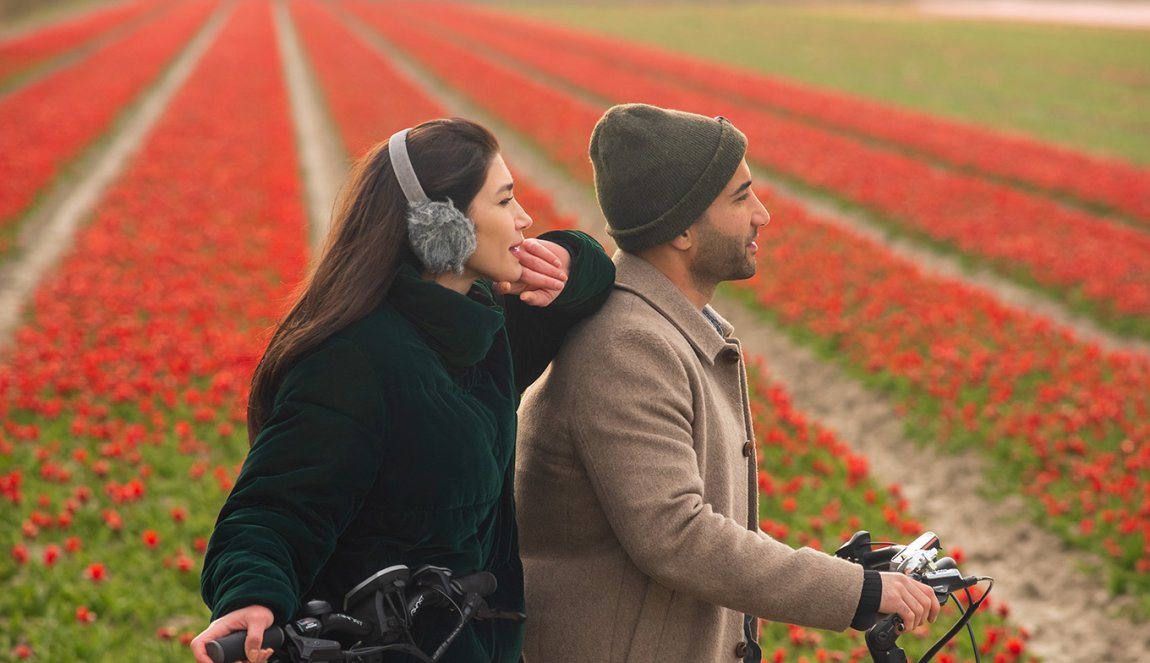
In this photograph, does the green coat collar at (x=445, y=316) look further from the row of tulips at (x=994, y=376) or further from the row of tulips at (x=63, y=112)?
the row of tulips at (x=63, y=112)

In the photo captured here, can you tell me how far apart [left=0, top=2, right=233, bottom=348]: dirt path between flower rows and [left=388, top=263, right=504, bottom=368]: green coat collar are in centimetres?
812

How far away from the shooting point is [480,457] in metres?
2.29

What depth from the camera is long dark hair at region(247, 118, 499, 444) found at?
2236 millimetres

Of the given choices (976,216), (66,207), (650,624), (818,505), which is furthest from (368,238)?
(66,207)

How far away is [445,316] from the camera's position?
2.27 m

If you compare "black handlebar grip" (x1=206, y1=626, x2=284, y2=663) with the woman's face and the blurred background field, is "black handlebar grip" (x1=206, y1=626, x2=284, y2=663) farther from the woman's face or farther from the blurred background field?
the blurred background field

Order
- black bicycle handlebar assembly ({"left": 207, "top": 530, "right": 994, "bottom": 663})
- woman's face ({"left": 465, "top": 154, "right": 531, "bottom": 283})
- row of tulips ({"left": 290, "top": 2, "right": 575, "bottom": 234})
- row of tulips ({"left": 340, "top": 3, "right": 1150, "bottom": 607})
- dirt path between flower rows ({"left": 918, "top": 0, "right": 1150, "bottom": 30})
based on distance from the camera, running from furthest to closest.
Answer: dirt path between flower rows ({"left": 918, "top": 0, "right": 1150, "bottom": 30}), row of tulips ({"left": 290, "top": 2, "right": 575, "bottom": 234}), row of tulips ({"left": 340, "top": 3, "right": 1150, "bottom": 607}), woman's face ({"left": 465, "top": 154, "right": 531, "bottom": 283}), black bicycle handlebar assembly ({"left": 207, "top": 530, "right": 994, "bottom": 663})

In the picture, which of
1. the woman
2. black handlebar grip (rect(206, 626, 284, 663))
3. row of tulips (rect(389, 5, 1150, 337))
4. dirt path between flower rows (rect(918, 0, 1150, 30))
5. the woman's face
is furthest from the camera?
dirt path between flower rows (rect(918, 0, 1150, 30))

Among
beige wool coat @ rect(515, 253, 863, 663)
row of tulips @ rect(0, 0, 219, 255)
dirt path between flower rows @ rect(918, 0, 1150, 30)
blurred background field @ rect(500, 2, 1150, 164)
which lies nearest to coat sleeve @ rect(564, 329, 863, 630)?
beige wool coat @ rect(515, 253, 863, 663)

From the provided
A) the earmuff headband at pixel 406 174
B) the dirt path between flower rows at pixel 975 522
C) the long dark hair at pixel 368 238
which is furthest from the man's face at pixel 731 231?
the dirt path between flower rows at pixel 975 522

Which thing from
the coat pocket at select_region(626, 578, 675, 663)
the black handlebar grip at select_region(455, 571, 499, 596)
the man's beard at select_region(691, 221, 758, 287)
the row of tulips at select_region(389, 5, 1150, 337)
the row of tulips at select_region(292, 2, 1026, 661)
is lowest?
the row of tulips at select_region(389, 5, 1150, 337)

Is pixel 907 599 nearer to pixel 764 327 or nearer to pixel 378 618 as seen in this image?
pixel 378 618

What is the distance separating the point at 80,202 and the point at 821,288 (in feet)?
33.0

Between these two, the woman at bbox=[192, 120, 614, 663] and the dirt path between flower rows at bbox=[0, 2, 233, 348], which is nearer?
the woman at bbox=[192, 120, 614, 663]
